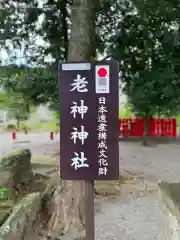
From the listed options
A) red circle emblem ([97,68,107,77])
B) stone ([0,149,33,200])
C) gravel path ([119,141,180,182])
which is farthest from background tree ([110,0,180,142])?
red circle emblem ([97,68,107,77])

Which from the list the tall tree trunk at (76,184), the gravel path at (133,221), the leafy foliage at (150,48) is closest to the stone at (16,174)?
the tall tree trunk at (76,184)

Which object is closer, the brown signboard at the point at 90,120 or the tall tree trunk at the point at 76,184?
the brown signboard at the point at 90,120

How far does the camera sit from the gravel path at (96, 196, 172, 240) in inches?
146

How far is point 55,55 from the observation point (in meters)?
7.06

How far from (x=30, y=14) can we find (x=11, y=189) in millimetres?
3986

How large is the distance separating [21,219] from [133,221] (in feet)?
5.78

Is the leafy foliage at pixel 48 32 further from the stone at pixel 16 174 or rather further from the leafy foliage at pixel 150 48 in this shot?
the stone at pixel 16 174

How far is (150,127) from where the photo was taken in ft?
44.8

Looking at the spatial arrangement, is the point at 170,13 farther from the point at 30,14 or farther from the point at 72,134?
the point at 72,134

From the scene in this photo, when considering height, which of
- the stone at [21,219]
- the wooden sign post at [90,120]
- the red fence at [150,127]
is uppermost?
the wooden sign post at [90,120]

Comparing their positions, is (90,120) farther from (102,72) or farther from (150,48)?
(150,48)

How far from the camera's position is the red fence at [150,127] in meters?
13.5

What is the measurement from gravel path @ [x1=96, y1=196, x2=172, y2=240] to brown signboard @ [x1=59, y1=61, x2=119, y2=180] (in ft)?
4.28

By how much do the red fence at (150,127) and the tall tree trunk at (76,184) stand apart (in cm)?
966
